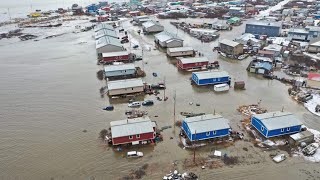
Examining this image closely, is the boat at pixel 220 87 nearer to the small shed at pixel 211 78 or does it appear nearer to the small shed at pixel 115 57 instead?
the small shed at pixel 211 78

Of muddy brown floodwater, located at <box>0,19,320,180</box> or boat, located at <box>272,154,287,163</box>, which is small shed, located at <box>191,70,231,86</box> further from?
boat, located at <box>272,154,287,163</box>


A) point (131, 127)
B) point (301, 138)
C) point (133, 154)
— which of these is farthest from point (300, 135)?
point (131, 127)

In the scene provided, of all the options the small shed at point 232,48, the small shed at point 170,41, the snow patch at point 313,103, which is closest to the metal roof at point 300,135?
the snow patch at point 313,103

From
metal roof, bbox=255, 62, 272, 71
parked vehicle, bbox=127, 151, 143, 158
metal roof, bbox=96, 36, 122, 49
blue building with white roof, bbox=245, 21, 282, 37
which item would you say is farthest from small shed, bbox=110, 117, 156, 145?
blue building with white roof, bbox=245, 21, 282, 37

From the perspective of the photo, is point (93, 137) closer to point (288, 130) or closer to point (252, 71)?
point (288, 130)

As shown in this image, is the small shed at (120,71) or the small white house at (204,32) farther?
the small white house at (204,32)
